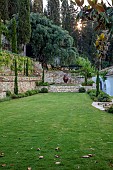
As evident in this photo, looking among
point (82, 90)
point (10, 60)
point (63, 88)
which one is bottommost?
point (82, 90)

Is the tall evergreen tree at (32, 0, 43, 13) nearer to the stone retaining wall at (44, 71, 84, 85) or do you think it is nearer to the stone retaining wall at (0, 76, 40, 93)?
the stone retaining wall at (44, 71, 84, 85)

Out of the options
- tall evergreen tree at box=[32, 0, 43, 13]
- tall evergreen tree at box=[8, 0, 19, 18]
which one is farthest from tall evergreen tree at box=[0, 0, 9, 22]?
tall evergreen tree at box=[32, 0, 43, 13]

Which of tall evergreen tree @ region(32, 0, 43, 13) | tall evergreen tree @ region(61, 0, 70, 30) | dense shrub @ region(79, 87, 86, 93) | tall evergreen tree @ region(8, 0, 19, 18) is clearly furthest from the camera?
tall evergreen tree @ region(32, 0, 43, 13)

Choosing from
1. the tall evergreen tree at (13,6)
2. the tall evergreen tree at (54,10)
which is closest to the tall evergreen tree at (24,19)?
the tall evergreen tree at (13,6)

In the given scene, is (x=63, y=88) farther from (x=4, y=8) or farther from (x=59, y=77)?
(x=4, y=8)

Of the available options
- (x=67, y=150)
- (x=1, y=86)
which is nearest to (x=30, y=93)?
(x=1, y=86)

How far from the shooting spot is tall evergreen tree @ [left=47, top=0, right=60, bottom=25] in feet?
152

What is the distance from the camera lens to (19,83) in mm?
23172

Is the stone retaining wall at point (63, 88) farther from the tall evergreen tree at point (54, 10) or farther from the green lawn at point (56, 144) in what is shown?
the tall evergreen tree at point (54, 10)

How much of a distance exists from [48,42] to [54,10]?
13.2m

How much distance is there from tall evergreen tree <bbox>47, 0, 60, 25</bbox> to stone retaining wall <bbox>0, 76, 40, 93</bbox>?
781 inches

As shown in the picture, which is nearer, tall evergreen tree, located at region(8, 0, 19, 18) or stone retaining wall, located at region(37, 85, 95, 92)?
stone retaining wall, located at region(37, 85, 95, 92)

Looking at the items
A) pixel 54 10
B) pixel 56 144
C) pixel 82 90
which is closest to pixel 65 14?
pixel 54 10

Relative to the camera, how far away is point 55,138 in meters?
6.27
